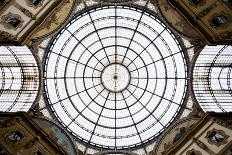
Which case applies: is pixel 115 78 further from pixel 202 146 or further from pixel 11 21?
pixel 11 21

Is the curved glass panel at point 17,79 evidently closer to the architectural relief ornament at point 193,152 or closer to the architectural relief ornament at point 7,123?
the architectural relief ornament at point 7,123

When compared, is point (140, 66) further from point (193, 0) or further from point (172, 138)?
point (193, 0)

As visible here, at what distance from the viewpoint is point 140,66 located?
81.6 ft

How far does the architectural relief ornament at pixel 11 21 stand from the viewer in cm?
1767

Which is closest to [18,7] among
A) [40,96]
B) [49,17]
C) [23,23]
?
[23,23]

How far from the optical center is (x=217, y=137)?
20.3 m

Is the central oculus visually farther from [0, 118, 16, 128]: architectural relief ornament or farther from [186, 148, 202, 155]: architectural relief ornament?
[0, 118, 16, 128]: architectural relief ornament

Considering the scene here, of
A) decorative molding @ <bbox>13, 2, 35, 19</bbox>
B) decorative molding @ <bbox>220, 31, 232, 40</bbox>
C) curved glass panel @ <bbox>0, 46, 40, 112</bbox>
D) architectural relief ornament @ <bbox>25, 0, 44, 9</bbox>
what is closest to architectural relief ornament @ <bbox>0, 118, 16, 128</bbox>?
curved glass panel @ <bbox>0, 46, 40, 112</bbox>

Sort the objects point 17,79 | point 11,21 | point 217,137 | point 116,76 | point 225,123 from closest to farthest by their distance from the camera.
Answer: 1. point 11,21
2. point 225,123
3. point 217,137
4. point 17,79
5. point 116,76

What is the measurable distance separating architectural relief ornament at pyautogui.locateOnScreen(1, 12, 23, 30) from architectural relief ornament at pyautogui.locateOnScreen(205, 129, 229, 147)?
43.8 ft

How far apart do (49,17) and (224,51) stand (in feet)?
38.0

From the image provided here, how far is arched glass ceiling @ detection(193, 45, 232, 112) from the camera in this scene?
851 inches

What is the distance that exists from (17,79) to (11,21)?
545cm

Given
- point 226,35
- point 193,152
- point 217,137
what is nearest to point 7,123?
point 193,152
